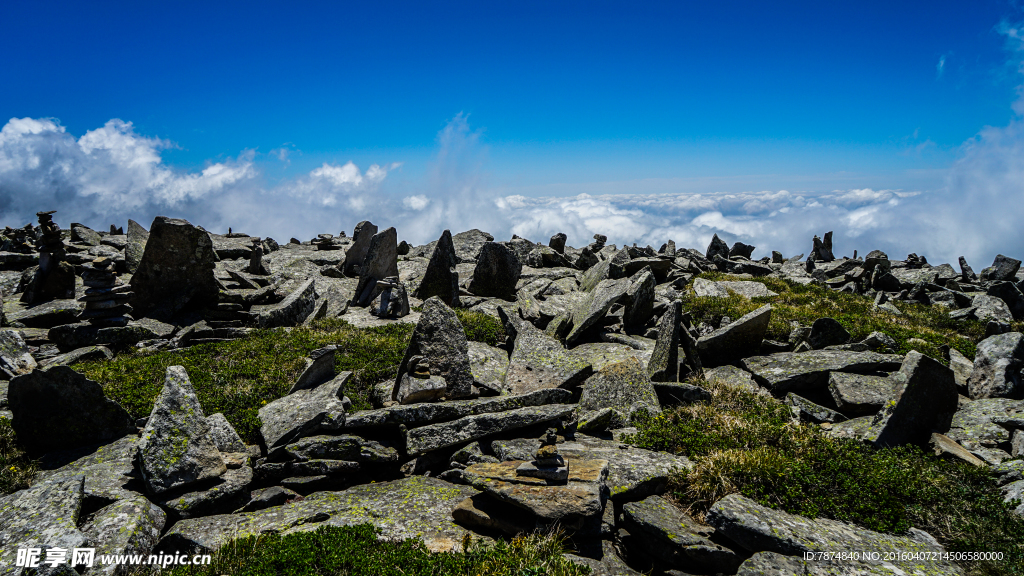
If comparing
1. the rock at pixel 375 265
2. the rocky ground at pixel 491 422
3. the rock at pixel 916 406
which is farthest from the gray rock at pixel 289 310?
the rock at pixel 916 406

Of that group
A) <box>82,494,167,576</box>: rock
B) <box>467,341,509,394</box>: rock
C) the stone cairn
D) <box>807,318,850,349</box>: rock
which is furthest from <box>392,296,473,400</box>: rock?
<box>807,318,850,349</box>: rock

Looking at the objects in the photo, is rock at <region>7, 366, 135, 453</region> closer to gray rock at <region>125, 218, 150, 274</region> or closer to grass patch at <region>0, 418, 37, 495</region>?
grass patch at <region>0, 418, 37, 495</region>

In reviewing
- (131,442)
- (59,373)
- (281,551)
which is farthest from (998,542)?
(59,373)

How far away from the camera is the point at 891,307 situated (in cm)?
2136

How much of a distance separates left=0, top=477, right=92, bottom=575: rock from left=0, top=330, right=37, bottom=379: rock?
683 cm

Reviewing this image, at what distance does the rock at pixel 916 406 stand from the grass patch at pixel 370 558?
6950mm

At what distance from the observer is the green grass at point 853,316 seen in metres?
14.7

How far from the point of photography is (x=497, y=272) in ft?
72.3

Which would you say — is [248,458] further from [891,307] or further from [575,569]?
[891,307]

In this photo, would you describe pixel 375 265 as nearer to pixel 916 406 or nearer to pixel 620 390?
pixel 620 390

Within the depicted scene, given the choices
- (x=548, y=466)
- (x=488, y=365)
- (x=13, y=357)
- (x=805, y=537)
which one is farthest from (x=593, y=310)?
(x=13, y=357)

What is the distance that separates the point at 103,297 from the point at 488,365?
11.9 metres

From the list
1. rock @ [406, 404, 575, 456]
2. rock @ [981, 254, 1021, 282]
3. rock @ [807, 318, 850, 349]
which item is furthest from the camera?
rock @ [981, 254, 1021, 282]

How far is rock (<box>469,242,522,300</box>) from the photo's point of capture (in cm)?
2192
